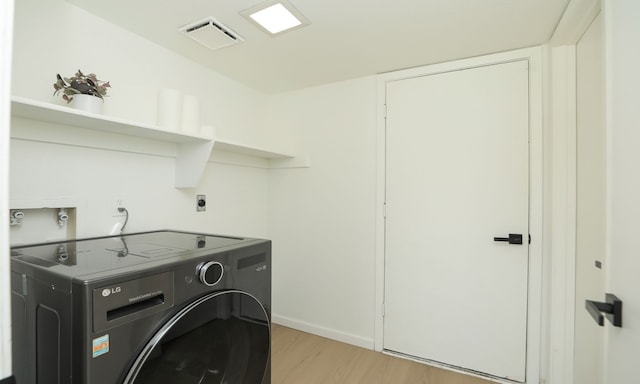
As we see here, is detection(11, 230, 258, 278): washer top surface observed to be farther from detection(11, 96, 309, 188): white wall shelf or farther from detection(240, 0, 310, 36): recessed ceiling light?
detection(240, 0, 310, 36): recessed ceiling light

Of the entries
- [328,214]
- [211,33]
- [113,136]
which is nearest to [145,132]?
[113,136]

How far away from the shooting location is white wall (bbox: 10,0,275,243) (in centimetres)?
131

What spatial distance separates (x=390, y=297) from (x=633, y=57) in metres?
1.88

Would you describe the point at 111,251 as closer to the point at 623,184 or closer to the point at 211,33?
the point at 211,33

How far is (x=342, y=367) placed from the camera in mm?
2037

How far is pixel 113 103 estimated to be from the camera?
5.33 feet

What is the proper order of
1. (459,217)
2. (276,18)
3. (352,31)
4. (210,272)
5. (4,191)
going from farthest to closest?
(459,217) < (352,31) < (276,18) < (210,272) < (4,191)

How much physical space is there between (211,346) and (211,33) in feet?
5.33

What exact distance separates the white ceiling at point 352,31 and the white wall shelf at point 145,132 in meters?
0.60

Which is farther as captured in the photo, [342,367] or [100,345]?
[342,367]

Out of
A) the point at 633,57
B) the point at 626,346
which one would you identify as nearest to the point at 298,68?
the point at 633,57

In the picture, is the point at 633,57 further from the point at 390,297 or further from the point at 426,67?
the point at 390,297

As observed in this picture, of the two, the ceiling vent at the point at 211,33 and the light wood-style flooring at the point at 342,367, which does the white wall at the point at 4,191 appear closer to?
the ceiling vent at the point at 211,33

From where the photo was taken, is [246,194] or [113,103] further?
[246,194]
